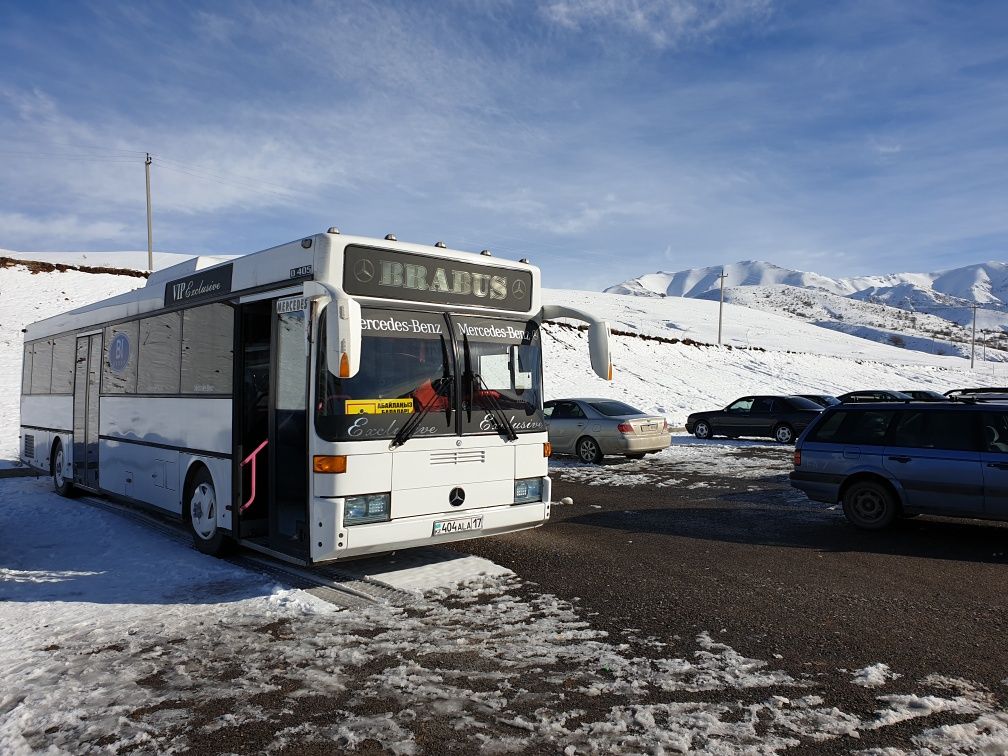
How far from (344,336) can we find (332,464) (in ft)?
4.05

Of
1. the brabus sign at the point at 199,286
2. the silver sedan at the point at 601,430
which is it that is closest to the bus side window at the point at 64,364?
the brabus sign at the point at 199,286

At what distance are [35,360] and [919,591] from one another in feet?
47.4

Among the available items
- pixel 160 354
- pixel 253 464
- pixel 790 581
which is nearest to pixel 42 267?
pixel 160 354

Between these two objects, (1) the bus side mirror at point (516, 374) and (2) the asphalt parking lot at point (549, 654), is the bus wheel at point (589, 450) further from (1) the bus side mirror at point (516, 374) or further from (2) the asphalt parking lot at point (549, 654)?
(1) the bus side mirror at point (516, 374)

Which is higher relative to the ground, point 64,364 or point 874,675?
point 64,364

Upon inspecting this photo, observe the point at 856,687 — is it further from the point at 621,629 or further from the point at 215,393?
the point at 215,393

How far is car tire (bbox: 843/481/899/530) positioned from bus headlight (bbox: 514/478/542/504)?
167 inches

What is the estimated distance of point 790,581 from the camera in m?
7.23

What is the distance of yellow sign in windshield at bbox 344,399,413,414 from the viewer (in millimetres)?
A: 6707

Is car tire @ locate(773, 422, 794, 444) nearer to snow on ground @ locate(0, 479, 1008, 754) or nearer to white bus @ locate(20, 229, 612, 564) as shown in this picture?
white bus @ locate(20, 229, 612, 564)

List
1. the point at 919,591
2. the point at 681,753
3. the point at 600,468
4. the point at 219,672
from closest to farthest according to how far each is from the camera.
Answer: the point at 681,753 → the point at 219,672 → the point at 919,591 → the point at 600,468

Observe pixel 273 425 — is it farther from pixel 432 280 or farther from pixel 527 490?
pixel 527 490

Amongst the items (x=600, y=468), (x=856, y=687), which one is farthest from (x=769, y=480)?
(x=856, y=687)

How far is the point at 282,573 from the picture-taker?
7.71 meters
